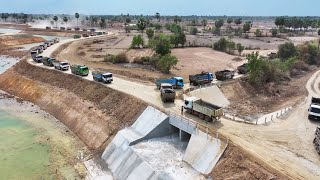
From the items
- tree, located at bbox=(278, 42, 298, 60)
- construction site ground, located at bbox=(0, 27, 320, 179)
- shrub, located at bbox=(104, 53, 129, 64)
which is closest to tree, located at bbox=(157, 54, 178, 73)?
shrub, located at bbox=(104, 53, 129, 64)

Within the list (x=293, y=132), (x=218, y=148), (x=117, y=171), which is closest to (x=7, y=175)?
(x=117, y=171)

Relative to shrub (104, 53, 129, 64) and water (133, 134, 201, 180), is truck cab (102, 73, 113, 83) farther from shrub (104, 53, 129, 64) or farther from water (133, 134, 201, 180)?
shrub (104, 53, 129, 64)

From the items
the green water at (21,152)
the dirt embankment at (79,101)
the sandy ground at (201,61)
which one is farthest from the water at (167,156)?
the sandy ground at (201,61)

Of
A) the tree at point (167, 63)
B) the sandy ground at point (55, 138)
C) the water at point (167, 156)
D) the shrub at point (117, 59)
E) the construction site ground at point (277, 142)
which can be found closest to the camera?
the construction site ground at point (277, 142)

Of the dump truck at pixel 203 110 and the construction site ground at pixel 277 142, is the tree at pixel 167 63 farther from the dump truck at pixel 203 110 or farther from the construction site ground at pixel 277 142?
the dump truck at pixel 203 110

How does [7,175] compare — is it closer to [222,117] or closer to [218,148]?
[218,148]

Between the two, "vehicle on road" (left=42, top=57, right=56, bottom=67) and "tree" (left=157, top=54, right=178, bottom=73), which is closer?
"tree" (left=157, top=54, right=178, bottom=73)
